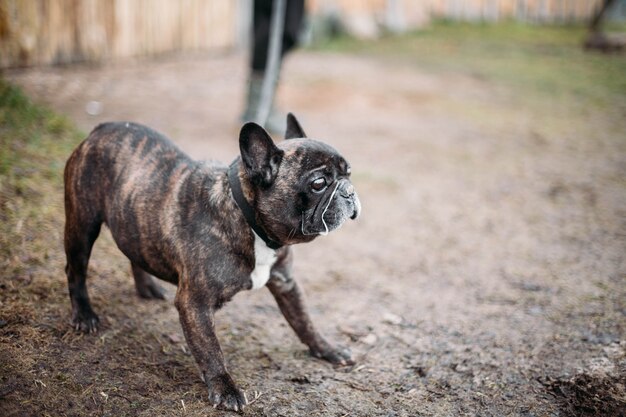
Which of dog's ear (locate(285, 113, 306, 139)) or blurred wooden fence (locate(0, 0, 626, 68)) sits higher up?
dog's ear (locate(285, 113, 306, 139))

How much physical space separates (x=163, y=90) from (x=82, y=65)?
5.18ft

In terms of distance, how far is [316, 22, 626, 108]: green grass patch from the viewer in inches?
457

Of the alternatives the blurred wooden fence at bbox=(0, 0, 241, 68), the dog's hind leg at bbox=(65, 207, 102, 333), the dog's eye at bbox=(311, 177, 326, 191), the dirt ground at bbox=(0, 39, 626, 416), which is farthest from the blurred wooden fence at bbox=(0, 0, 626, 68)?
the dog's eye at bbox=(311, 177, 326, 191)

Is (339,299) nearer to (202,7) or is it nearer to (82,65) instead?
(82,65)

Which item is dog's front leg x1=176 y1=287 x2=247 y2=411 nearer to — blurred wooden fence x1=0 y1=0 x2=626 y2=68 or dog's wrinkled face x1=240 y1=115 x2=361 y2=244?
dog's wrinkled face x1=240 y1=115 x2=361 y2=244

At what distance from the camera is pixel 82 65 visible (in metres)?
10.3

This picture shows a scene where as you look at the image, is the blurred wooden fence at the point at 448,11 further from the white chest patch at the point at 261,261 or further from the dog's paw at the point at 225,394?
the dog's paw at the point at 225,394

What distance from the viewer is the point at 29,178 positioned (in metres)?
5.41

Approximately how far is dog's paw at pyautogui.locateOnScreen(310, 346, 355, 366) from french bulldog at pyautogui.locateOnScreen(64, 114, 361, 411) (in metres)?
0.20

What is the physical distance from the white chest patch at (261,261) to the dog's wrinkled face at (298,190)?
12cm

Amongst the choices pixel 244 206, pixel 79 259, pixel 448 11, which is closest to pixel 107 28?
pixel 79 259

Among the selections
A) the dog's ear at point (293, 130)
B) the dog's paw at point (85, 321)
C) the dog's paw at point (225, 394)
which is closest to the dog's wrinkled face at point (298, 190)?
the dog's ear at point (293, 130)

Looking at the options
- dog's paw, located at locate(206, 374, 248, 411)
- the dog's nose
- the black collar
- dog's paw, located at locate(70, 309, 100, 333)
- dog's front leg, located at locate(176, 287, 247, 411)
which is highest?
the dog's nose

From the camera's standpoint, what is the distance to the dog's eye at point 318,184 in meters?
3.15
